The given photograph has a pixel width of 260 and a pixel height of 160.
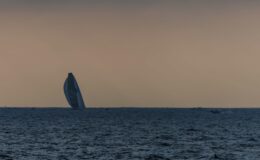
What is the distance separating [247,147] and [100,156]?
86.6 feet

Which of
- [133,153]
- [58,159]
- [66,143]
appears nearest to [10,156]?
[58,159]

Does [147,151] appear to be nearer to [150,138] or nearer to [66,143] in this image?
[66,143]

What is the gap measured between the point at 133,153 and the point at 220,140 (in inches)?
1257

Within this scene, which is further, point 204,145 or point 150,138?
point 150,138

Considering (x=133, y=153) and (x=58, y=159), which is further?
(x=133, y=153)

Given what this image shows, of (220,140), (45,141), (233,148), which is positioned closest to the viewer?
(233,148)

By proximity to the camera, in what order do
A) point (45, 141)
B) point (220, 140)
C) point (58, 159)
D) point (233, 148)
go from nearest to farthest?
point (58, 159) → point (233, 148) → point (45, 141) → point (220, 140)

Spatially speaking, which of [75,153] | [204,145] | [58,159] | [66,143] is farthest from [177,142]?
[58,159]

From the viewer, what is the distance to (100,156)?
92.1 m

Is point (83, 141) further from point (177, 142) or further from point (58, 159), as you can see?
point (58, 159)

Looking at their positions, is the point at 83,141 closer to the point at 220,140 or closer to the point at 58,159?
the point at 220,140

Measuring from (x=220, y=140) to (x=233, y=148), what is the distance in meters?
17.5

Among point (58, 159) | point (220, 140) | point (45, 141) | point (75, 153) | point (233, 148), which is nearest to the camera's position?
point (58, 159)

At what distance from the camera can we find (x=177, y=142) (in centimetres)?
11862
